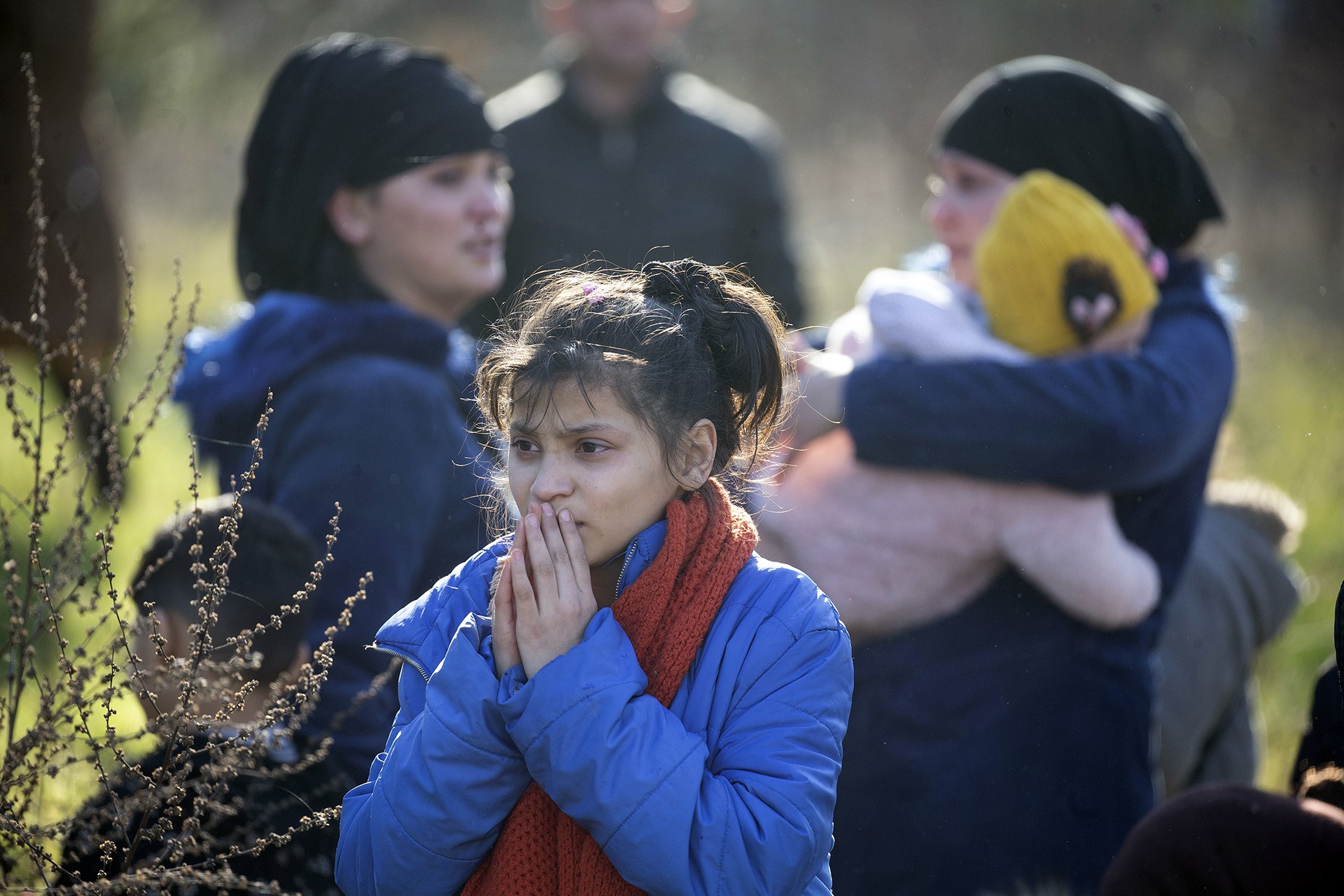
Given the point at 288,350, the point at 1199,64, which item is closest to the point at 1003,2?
the point at 1199,64

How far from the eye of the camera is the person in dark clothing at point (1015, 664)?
227cm

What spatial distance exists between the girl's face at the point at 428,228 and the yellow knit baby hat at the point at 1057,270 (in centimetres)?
110

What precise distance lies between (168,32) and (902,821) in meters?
8.43

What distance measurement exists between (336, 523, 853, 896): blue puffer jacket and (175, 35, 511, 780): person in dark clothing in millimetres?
739

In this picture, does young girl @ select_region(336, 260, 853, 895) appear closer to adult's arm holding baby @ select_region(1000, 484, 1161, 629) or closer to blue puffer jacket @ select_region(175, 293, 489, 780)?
blue puffer jacket @ select_region(175, 293, 489, 780)

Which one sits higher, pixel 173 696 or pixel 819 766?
pixel 819 766

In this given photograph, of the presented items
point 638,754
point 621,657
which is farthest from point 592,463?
point 638,754

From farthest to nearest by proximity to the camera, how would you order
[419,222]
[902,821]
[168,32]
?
[168,32] → [419,222] → [902,821]

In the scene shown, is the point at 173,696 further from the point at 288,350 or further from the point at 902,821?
the point at 902,821

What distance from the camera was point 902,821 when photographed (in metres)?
2.29

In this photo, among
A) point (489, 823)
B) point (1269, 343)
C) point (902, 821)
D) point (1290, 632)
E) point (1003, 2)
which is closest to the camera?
point (489, 823)

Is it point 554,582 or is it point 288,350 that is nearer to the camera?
point 554,582

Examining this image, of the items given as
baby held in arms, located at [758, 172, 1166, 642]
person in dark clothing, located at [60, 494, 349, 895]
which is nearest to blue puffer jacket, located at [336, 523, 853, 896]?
person in dark clothing, located at [60, 494, 349, 895]

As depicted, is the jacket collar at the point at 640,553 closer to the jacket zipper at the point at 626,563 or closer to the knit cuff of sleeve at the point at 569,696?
the jacket zipper at the point at 626,563
